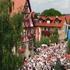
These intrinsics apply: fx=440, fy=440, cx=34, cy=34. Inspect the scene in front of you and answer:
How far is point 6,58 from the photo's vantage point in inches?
553

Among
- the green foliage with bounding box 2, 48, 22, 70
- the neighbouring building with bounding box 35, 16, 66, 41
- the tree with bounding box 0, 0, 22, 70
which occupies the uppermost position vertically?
the tree with bounding box 0, 0, 22, 70

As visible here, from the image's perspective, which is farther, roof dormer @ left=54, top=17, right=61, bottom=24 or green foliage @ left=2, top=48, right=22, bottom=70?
roof dormer @ left=54, top=17, right=61, bottom=24

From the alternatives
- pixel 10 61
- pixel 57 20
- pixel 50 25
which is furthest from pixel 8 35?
pixel 57 20

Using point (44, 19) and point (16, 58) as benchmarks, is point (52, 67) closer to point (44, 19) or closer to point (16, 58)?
point (16, 58)

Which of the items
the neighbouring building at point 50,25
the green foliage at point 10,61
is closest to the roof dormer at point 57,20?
the neighbouring building at point 50,25

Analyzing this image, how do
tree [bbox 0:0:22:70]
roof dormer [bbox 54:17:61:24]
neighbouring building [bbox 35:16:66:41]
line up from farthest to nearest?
roof dormer [bbox 54:17:61:24], neighbouring building [bbox 35:16:66:41], tree [bbox 0:0:22:70]

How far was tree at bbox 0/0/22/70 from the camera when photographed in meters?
14.0

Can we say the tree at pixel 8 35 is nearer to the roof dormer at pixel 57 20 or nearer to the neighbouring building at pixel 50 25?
the neighbouring building at pixel 50 25

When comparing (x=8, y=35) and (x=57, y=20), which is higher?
(x=8, y=35)

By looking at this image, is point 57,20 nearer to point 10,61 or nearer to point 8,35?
point 10,61

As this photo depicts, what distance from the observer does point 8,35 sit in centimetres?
1407

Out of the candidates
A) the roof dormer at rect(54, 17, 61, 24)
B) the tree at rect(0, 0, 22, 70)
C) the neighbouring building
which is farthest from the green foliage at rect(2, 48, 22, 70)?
the roof dormer at rect(54, 17, 61, 24)

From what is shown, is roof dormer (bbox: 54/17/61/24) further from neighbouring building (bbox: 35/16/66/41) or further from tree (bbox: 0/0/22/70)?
tree (bbox: 0/0/22/70)

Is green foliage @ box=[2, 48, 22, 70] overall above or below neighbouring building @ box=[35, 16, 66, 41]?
above
